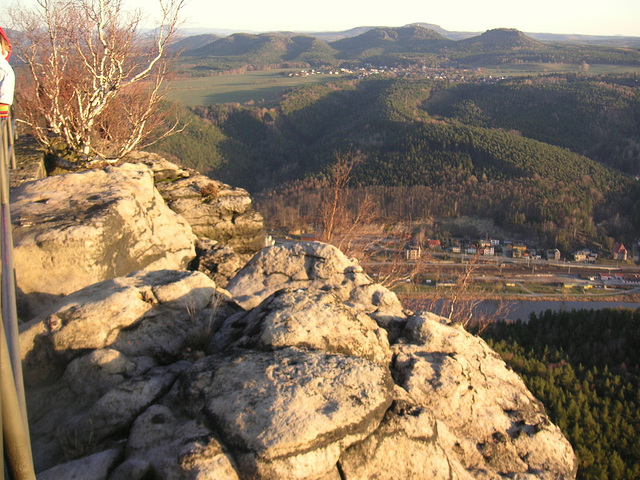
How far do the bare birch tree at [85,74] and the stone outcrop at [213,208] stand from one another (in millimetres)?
1695

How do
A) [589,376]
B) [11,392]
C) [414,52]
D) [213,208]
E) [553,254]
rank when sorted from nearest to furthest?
[11,392] < [589,376] < [213,208] < [553,254] < [414,52]

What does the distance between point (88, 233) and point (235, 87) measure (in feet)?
351

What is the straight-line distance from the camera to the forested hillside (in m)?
49.1

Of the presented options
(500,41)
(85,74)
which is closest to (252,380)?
(85,74)

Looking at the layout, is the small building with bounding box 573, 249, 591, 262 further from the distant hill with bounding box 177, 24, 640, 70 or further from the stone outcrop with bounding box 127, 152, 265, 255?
the distant hill with bounding box 177, 24, 640, 70

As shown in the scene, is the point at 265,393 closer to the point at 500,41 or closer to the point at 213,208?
the point at 213,208

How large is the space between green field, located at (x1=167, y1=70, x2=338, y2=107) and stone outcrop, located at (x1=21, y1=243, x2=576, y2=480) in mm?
80485

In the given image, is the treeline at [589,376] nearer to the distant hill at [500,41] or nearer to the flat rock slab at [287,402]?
the flat rock slab at [287,402]

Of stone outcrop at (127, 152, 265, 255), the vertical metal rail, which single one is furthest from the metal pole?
stone outcrop at (127, 152, 265, 255)

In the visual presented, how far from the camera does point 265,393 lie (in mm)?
3109

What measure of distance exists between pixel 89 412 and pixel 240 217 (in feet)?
23.7

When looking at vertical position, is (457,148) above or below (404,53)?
below

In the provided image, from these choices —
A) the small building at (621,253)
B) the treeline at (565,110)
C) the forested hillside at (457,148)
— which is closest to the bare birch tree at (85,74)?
the forested hillside at (457,148)

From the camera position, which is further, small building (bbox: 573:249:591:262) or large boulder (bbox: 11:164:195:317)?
small building (bbox: 573:249:591:262)
